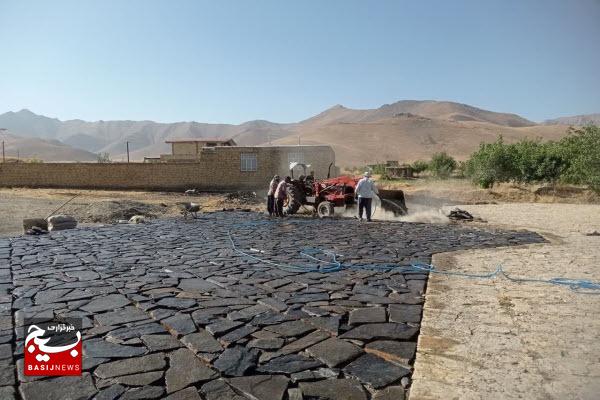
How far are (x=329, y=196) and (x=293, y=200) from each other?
129cm

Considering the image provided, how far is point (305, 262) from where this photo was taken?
25.9 ft

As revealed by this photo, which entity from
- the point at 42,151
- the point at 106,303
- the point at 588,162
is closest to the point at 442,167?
the point at 588,162

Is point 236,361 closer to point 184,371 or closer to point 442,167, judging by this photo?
point 184,371

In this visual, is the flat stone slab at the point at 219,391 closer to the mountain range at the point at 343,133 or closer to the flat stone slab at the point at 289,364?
the flat stone slab at the point at 289,364

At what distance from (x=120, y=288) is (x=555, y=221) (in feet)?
47.5

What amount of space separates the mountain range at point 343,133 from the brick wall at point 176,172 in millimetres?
31154

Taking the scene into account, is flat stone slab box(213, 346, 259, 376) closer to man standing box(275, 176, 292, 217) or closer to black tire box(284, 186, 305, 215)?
man standing box(275, 176, 292, 217)

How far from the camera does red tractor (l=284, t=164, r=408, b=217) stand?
1566cm

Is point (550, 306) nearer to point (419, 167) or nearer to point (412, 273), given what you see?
point (412, 273)

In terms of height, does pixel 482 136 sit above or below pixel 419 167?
above

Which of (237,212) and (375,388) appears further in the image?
(237,212)

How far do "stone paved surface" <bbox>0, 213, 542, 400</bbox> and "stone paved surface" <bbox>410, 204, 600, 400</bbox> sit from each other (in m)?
0.27

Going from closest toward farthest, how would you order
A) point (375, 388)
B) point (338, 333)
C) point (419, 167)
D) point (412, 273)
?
point (375, 388) → point (338, 333) → point (412, 273) → point (419, 167)

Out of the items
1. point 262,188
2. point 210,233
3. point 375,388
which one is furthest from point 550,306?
point 262,188
